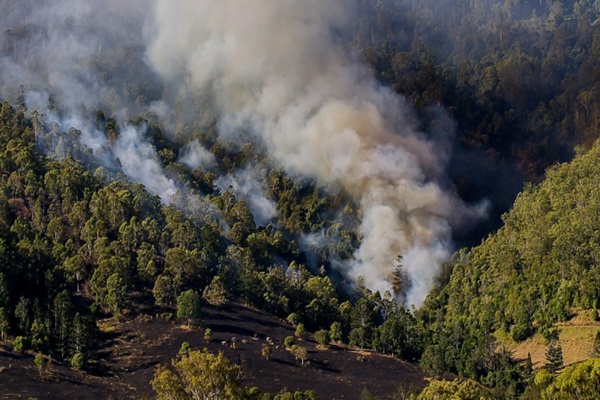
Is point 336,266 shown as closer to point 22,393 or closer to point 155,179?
point 155,179

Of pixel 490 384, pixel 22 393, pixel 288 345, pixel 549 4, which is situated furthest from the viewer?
pixel 549 4

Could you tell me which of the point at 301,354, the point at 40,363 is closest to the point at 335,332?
the point at 301,354

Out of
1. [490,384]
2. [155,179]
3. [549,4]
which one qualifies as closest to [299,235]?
[155,179]

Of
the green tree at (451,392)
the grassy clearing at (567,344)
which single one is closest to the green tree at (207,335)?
the grassy clearing at (567,344)

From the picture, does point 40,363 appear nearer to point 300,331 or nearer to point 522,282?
point 300,331

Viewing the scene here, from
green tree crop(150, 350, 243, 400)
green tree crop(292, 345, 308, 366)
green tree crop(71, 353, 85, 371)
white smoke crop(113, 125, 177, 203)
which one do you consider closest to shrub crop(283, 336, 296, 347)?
green tree crop(292, 345, 308, 366)

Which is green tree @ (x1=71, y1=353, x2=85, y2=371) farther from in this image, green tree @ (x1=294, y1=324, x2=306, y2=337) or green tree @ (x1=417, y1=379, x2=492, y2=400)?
green tree @ (x1=417, y1=379, x2=492, y2=400)
